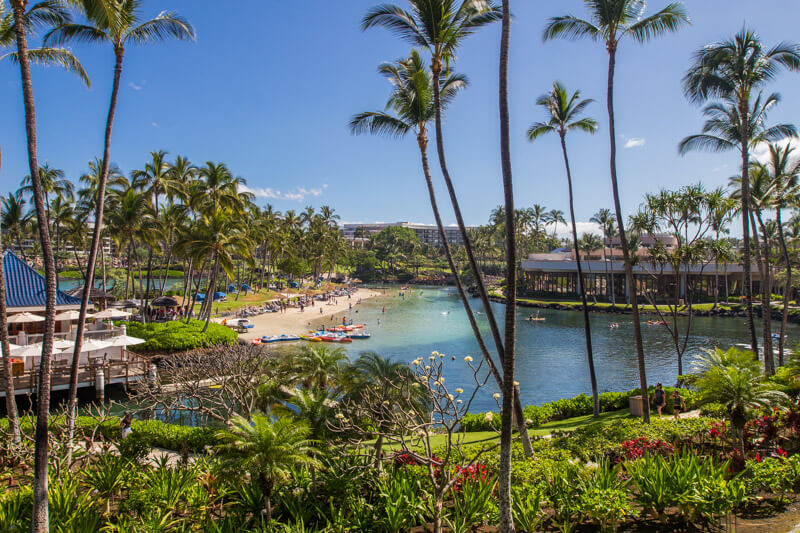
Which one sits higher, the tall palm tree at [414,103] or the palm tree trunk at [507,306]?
the tall palm tree at [414,103]

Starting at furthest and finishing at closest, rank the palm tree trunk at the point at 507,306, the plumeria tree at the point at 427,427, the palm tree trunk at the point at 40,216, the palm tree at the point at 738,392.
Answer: the palm tree at the point at 738,392 < the palm tree trunk at the point at 40,216 < the plumeria tree at the point at 427,427 < the palm tree trunk at the point at 507,306

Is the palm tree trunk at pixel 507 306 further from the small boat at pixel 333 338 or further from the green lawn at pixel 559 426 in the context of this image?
the small boat at pixel 333 338

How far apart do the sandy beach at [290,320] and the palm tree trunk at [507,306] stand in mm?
39792

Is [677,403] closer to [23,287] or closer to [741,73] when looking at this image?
[741,73]

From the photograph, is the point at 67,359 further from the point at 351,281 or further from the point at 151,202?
the point at 351,281

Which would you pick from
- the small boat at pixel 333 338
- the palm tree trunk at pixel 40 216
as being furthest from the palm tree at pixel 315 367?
the small boat at pixel 333 338

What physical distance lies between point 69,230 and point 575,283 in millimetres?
69488

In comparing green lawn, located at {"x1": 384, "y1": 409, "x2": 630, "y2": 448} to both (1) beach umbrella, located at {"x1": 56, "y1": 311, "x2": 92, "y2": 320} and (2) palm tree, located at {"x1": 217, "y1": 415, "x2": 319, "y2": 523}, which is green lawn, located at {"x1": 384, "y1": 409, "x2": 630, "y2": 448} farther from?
(1) beach umbrella, located at {"x1": 56, "y1": 311, "x2": 92, "y2": 320}

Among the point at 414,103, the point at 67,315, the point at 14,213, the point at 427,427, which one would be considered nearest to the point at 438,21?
the point at 414,103

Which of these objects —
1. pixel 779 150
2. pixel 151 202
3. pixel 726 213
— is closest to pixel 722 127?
pixel 779 150

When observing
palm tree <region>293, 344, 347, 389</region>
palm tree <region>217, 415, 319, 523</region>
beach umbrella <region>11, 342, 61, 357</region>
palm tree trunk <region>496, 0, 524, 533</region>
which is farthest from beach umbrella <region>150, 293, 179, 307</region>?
palm tree trunk <region>496, 0, 524, 533</region>

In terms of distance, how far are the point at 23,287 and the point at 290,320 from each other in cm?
3020

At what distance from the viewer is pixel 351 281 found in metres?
124

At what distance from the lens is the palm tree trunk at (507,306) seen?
6.84 metres
